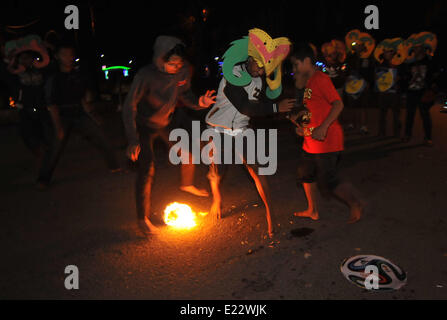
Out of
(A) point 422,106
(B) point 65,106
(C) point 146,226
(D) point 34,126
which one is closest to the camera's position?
(C) point 146,226

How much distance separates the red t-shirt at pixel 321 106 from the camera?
11.3 ft

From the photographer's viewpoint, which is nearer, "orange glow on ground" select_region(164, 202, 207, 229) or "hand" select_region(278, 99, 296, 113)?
"hand" select_region(278, 99, 296, 113)

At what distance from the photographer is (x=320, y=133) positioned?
3.45 m

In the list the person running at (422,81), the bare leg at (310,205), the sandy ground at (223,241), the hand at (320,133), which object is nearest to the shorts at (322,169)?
the bare leg at (310,205)

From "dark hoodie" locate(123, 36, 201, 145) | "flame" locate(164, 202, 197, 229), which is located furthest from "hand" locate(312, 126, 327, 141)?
"flame" locate(164, 202, 197, 229)

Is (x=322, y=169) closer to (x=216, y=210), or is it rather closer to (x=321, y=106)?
(x=321, y=106)

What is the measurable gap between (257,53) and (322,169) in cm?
141

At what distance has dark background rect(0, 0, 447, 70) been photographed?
16984 mm

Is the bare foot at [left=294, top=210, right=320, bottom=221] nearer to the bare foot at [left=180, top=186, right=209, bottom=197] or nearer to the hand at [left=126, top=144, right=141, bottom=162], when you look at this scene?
the bare foot at [left=180, top=186, right=209, bottom=197]

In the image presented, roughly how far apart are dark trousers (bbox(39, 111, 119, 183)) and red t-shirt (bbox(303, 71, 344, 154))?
3.77 metres

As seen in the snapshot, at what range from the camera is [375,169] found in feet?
19.4

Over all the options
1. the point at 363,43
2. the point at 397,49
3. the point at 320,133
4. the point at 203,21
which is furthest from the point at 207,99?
the point at 203,21

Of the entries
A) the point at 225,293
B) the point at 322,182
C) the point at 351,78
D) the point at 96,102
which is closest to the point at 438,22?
the point at 351,78
